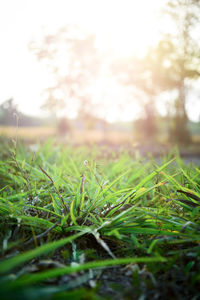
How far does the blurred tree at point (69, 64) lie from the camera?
1905 cm

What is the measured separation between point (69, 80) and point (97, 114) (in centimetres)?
377

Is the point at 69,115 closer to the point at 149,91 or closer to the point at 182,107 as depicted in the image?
the point at 149,91

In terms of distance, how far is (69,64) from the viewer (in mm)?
20109

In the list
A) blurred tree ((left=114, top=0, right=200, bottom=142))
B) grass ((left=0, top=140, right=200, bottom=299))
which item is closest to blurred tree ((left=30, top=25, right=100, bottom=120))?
blurred tree ((left=114, top=0, right=200, bottom=142))

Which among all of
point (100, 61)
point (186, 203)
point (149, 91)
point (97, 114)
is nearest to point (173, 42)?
point (149, 91)

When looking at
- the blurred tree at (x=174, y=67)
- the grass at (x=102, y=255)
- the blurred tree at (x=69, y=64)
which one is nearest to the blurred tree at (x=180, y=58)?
the blurred tree at (x=174, y=67)

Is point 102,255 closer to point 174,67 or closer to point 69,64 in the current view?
point 174,67

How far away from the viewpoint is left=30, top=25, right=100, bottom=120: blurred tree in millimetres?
19047

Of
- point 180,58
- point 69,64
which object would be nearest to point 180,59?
point 180,58

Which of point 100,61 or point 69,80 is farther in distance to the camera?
point 69,80

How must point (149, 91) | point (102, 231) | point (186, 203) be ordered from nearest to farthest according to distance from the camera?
point (102, 231) → point (186, 203) → point (149, 91)

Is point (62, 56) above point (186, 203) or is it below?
above

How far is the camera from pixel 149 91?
15.7 metres

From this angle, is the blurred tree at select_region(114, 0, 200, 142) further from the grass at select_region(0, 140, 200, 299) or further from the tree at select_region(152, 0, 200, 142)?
the grass at select_region(0, 140, 200, 299)
